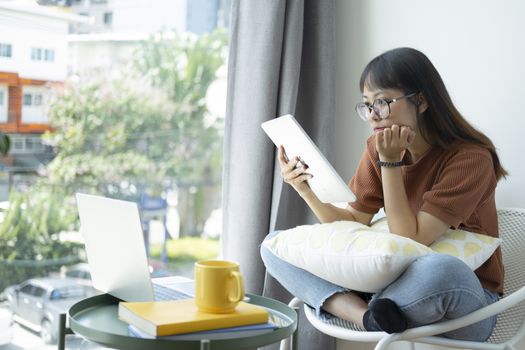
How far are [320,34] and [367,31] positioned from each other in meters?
0.17

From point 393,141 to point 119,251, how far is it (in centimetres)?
72

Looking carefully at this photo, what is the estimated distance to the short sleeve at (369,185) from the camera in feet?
6.84

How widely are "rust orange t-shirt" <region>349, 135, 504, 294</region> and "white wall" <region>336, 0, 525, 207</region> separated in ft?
1.23

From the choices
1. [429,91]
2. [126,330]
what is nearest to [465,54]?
[429,91]

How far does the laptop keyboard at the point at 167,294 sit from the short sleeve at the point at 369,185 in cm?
69

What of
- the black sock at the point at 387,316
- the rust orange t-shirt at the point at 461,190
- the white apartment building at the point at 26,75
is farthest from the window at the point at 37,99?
the black sock at the point at 387,316

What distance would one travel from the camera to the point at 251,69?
2369 mm

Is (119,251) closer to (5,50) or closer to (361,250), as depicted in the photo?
(361,250)

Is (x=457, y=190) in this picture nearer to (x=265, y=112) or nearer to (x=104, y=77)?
(x=265, y=112)

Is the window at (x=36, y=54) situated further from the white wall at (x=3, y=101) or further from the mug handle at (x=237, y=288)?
the mug handle at (x=237, y=288)

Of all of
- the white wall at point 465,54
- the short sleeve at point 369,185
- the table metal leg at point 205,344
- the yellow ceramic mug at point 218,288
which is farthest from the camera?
the white wall at point 465,54

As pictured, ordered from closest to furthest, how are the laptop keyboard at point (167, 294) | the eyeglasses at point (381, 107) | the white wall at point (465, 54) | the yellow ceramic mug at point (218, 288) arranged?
the yellow ceramic mug at point (218, 288)
the laptop keyboard at point (167, 294)
the eyeglasses at point (381, 107)
the white wall at point (465, 54)

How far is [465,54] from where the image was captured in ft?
7.55

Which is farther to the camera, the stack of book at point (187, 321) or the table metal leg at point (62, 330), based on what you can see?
the table metal leg at point (62, 330)
